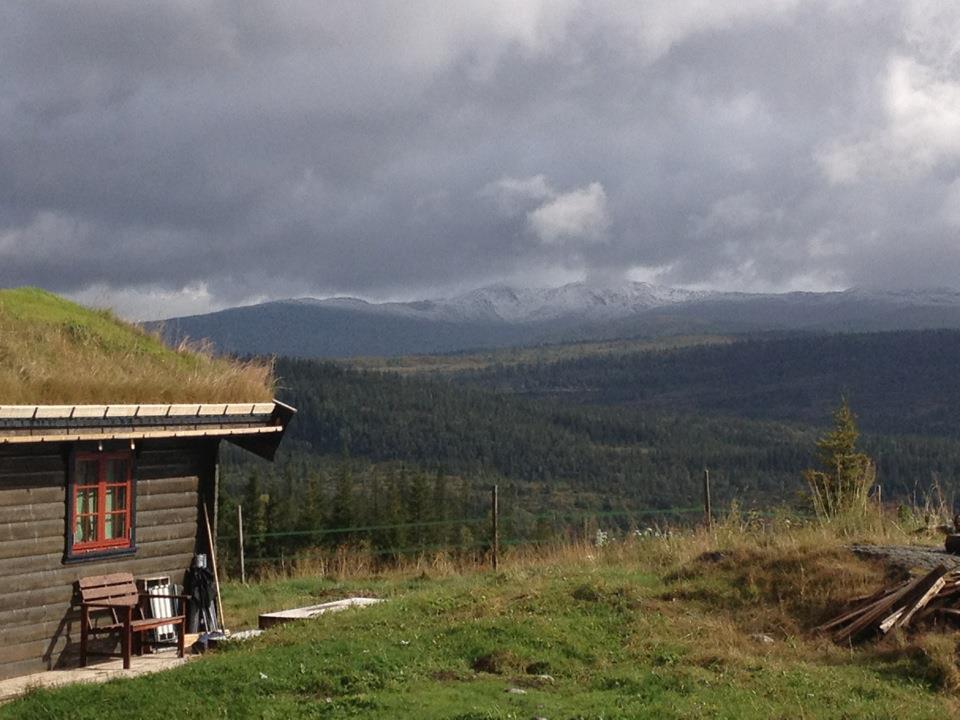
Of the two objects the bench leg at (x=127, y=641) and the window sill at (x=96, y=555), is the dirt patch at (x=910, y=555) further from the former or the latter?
the window sill at (x=96, y=555)

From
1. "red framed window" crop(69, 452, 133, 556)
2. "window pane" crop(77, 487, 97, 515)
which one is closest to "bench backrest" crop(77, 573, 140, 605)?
"red framed window" crop(69, 452, 133, 556)

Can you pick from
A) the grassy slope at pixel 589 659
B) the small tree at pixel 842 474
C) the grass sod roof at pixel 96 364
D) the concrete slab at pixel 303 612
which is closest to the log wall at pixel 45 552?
the grass sod roof at pixel 96 364

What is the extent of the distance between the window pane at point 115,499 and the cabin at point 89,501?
0.05 feet

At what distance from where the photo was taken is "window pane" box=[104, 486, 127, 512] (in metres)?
15.9

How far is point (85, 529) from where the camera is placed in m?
15.6

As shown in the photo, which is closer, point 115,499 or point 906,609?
point 906,609

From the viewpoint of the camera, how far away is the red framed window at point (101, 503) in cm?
1548

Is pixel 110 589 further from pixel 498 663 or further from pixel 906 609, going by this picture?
pixel 906 609

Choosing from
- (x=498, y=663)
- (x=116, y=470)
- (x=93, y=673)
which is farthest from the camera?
(x=116, y=470)

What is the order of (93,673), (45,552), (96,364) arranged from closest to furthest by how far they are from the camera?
(93,673), (45,552), (96,364)

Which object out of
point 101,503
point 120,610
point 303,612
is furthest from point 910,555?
point 101,503

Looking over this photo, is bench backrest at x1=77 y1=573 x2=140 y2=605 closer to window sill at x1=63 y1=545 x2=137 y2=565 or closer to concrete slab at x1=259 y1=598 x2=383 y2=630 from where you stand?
window sill at x1=63 y1=545 x2=137 y2=565

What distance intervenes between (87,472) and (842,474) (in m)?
26.7

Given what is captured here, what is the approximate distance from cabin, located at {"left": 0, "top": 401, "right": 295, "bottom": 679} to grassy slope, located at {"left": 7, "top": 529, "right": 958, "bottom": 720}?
8.76 ft
